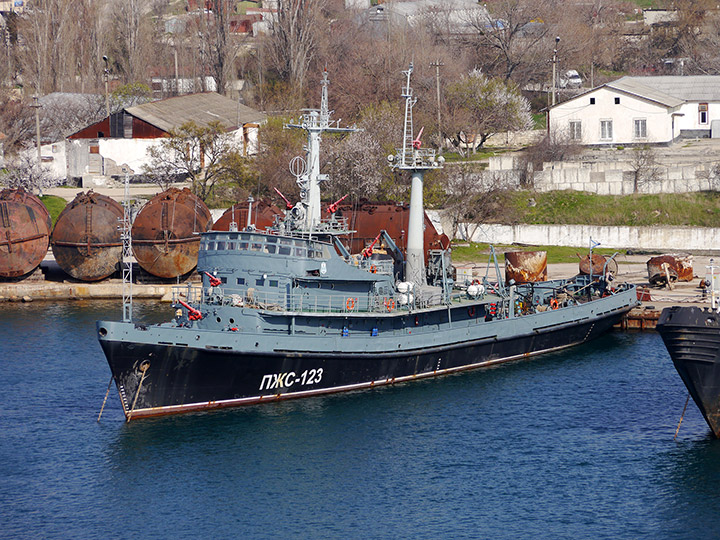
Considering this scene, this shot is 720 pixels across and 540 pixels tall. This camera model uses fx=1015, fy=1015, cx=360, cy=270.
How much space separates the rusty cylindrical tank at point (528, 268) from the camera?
2228 inches

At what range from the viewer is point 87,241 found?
201 ft

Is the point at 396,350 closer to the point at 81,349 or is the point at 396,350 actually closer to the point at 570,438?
the point at 570,438

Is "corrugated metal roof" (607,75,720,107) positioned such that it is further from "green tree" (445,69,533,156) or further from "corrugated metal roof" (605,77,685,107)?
"green tree" (445,69,533,156)

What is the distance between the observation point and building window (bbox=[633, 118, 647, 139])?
84.9m

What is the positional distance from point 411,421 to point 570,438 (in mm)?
5906

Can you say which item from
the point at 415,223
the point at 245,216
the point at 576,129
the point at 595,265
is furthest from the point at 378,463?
the point at 576,129

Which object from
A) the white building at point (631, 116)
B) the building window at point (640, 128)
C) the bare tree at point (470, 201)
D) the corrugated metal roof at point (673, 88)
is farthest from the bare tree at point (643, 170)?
the corrugated metal roof at point (673, 88)

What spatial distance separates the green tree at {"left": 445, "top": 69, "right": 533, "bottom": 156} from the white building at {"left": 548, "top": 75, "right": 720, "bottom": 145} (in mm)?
6261

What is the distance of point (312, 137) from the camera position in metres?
44.0

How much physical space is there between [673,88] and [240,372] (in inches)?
2576

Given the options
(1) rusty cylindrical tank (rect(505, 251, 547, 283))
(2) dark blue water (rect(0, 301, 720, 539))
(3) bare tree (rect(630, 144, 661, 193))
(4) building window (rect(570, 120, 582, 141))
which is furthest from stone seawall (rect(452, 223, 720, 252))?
(2) dark blue water (rect(0, 301, 720, 539))

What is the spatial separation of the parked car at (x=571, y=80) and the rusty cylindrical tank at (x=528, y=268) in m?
60.0

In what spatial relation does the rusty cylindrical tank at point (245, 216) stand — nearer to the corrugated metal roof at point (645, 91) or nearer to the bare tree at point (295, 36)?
the corrugated metal roof at point (645, 91)

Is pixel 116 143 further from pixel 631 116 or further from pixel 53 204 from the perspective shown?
pixel 631 116
